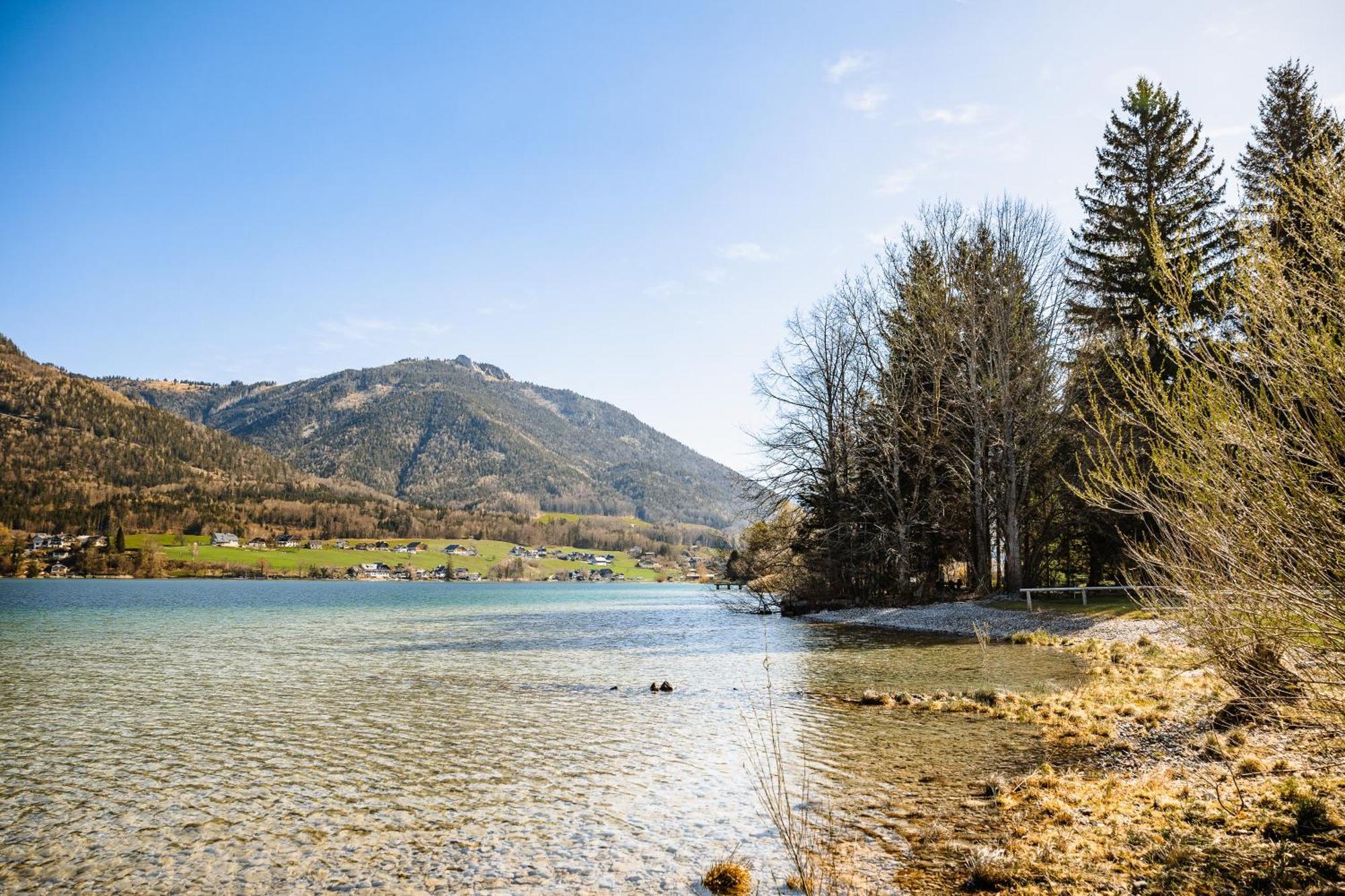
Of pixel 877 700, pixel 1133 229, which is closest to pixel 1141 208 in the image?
pixel 1133 229

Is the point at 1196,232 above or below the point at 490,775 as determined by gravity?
above

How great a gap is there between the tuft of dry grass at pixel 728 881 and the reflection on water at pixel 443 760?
217 millimetres

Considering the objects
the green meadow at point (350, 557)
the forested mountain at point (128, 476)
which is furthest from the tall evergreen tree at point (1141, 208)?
the forested mountain at point (128, 476)

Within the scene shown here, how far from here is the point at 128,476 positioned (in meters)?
156

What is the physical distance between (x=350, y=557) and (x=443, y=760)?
453ft

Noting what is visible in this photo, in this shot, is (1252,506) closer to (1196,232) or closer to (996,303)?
(996,303)

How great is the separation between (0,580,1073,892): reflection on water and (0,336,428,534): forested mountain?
438ft

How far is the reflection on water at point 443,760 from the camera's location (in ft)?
21.3

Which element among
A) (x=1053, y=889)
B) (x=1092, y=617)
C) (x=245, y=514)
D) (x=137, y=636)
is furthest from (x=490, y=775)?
(x=245, y=514)

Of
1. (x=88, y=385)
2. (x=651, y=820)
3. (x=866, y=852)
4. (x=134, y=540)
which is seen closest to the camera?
(x=866, y=852)

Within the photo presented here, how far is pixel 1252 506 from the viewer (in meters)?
5.01

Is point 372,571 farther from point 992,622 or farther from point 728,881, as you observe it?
point 728,881

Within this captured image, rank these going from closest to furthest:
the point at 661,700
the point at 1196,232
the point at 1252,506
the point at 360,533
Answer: the point at 1252,506, the point at 661,700, the point at 1196,232, the point at 360,533

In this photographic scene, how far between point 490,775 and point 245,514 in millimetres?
163391
